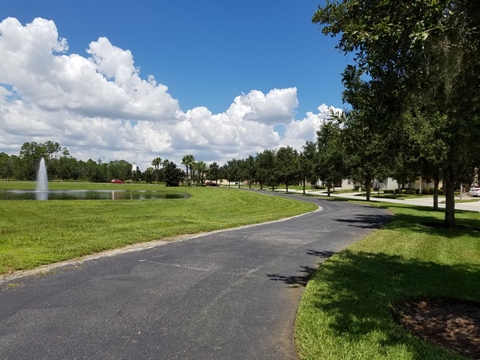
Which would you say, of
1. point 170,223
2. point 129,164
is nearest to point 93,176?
point 129,164

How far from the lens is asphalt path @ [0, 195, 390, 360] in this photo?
4043mm

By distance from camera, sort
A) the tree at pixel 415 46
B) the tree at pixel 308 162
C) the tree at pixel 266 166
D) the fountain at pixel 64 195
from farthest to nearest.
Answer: the tree at pixel 266 166, the tree at pixel 308 162, the fountain at pixel 64 195, the tree at pixel 415 46

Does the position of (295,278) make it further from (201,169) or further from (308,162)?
(201,169)

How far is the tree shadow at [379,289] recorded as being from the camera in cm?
442

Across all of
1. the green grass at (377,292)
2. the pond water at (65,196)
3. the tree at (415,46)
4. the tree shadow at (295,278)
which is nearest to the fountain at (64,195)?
the pond water at (65,196)

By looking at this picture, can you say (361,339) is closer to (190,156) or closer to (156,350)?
(156,350)

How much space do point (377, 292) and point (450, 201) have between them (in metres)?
12.6

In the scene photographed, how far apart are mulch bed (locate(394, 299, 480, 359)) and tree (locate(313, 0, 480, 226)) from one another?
2969mm

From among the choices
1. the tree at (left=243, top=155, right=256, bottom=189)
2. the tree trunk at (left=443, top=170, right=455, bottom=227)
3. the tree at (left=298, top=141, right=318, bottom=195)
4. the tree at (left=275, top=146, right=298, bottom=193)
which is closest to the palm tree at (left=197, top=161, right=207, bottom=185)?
the tree at (left=243, top=155, right=256, bottom=189)

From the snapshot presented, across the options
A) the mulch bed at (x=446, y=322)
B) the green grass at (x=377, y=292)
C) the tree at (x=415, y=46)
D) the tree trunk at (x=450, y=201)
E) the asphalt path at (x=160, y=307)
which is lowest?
the mulch bed at (x=446, y=322)

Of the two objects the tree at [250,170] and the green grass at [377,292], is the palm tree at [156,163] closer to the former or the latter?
the tree at [250,170]

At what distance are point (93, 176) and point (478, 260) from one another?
489 feet

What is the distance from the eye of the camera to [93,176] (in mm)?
143375

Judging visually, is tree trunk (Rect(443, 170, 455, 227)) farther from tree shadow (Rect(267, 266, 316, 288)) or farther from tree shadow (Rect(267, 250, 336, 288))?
tree shadow (Rect(267, 266, 316, 288))
